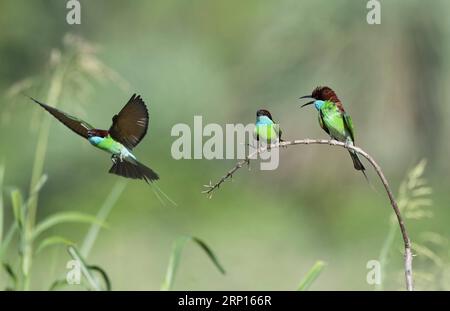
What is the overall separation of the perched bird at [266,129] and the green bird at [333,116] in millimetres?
65

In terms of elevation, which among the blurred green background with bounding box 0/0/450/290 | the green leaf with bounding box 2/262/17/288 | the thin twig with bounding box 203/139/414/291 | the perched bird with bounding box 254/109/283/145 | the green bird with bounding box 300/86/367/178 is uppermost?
the blurred green background with bounding box 0/0/450/290

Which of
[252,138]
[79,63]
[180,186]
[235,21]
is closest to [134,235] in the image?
[180,186]

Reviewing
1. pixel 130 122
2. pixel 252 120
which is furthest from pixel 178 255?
pixel 252 120

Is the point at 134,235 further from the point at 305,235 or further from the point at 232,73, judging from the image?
the point at 232,73

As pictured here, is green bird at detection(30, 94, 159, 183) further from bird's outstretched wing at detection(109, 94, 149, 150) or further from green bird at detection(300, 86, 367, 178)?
green bird at detection(300, 86, 367, 178)

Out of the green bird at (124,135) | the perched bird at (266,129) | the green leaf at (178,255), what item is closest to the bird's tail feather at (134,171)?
the green bird at (124,135)

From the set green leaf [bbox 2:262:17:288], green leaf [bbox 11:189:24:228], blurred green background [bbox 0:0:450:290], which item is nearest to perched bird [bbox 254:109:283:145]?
green leaf [bbox 11:189:24:228]

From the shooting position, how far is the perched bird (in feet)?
4.25

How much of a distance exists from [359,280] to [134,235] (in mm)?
1654

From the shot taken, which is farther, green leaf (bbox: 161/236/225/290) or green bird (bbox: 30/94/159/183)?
green leaf (bbox: 161/236/225/290)

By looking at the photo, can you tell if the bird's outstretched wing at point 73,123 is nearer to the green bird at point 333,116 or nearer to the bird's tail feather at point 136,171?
the bird's tail feather at point 136,171

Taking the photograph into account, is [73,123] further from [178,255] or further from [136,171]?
[178,255]

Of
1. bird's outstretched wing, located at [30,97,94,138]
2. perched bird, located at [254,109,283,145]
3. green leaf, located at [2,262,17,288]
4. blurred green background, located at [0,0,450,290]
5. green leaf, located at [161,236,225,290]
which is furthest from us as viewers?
blurred green background, located at [0,0,450,290]

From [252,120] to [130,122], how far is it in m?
4.64
